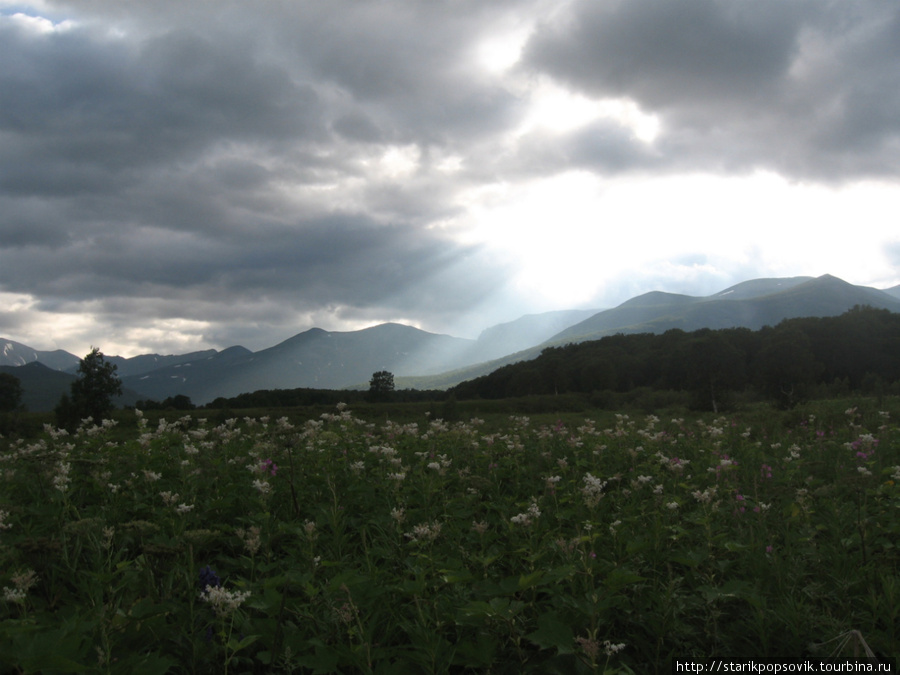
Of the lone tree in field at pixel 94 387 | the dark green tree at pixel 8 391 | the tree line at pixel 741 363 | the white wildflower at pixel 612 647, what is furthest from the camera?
the dark green tree at pixel 8 391

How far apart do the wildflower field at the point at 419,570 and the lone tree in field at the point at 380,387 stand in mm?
79623

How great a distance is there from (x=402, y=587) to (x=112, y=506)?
15.7 ft

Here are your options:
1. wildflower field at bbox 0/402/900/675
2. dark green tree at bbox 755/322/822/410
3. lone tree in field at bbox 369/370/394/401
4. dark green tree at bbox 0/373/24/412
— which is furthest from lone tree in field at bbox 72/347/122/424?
Answer: dark green tree at bbox 755/322/822/410

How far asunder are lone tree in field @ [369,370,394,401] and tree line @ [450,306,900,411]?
22.1 m

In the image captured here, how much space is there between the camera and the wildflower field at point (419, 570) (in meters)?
3.01

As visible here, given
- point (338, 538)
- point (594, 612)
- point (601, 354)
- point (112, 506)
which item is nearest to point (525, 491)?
point (338, 538)

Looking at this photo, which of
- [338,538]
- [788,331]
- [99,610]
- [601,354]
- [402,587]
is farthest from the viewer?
[601,354]

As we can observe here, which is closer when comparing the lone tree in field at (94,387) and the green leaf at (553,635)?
the green leaf at (553,635)

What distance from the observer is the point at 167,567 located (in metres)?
4.41

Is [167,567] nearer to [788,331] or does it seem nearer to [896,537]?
[896,537]

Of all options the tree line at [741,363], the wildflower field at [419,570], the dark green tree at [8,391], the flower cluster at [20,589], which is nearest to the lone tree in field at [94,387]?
the dark green tree at [8,391]

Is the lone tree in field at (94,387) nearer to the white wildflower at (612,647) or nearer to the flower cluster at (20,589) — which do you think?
the flower cluster at (20,589)

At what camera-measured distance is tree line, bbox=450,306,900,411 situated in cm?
5706

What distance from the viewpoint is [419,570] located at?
11.9 ft
